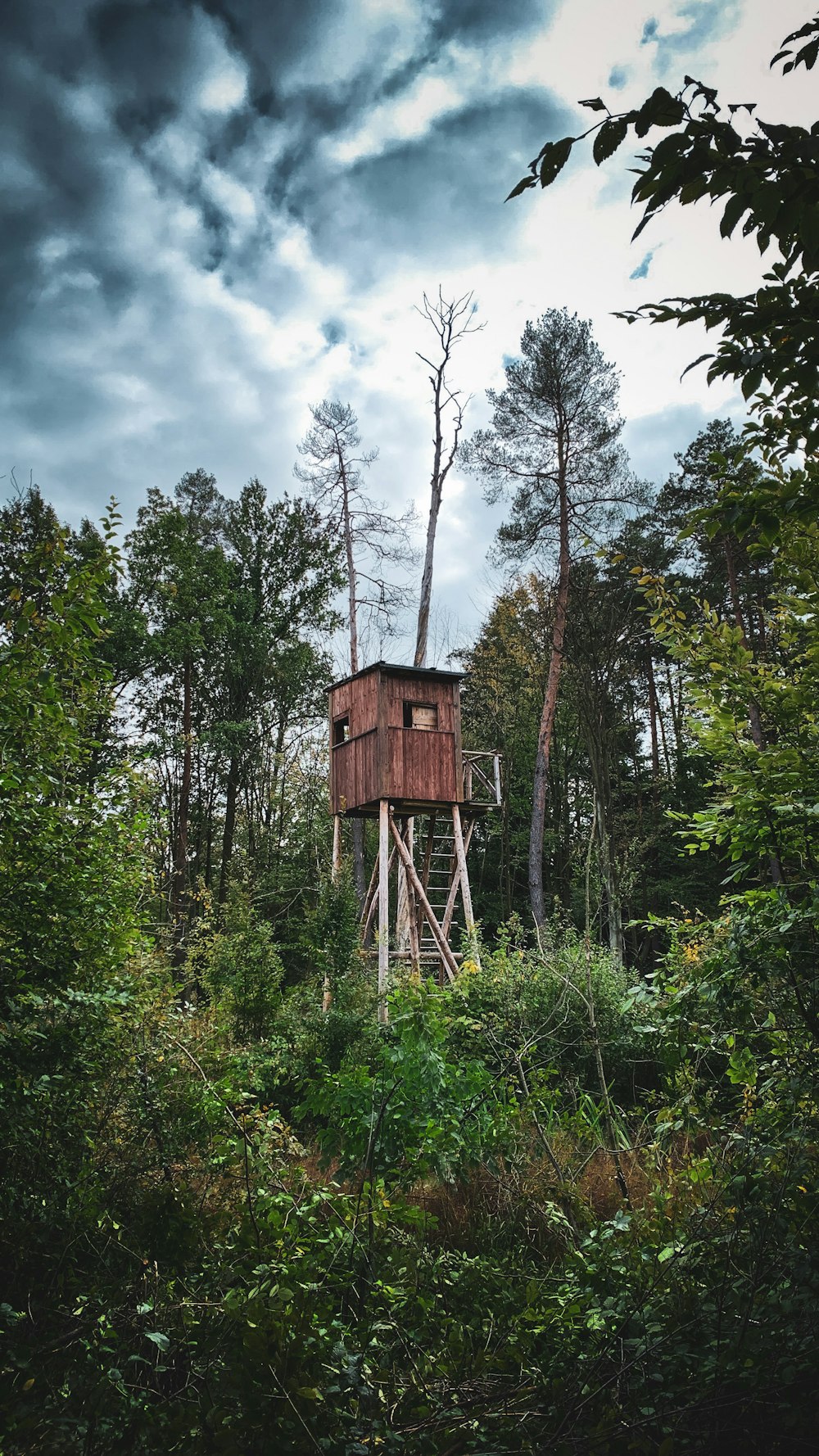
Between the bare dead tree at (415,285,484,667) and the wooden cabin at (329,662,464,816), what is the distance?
489cm

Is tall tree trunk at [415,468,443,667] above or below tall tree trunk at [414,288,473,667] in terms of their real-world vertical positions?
below

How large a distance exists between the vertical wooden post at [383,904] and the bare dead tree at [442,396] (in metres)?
6.80

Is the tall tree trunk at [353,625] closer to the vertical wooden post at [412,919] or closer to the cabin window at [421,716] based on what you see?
the vertical wooden post at [412,919]

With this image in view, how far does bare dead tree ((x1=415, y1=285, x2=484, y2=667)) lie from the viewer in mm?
20625

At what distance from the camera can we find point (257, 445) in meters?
21.8

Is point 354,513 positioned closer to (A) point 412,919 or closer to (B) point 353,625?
(B) point 353,625

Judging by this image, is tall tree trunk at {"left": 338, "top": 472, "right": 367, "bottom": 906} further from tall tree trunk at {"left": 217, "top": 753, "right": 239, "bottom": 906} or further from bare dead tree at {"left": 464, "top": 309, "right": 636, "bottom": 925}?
bare dead tree at {"left": 464, "top": 309, "right": 636, "bottom": 925}

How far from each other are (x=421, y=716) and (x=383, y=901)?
11.6 ft

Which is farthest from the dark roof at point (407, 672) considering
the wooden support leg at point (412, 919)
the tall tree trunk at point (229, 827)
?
the tall tree trunk at point (229, 827)

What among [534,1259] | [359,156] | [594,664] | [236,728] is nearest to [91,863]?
[534,1259]

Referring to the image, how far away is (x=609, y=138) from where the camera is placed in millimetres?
1905

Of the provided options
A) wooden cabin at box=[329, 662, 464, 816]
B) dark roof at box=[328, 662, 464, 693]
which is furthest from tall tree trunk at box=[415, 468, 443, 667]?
wooden cabin at box=[329, 662, 464, 816]

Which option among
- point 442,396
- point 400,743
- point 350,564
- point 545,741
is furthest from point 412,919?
point 442,396

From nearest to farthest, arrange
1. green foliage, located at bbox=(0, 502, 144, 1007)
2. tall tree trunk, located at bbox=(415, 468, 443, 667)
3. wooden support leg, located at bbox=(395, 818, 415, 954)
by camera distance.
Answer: green foliage, located at bbox=(0, 502, 144, 1007), wooden support leg, located at bbox=(395, 818, 415, 954), tall tree trunk, located at bbox=(415, 468, 443, 667)
